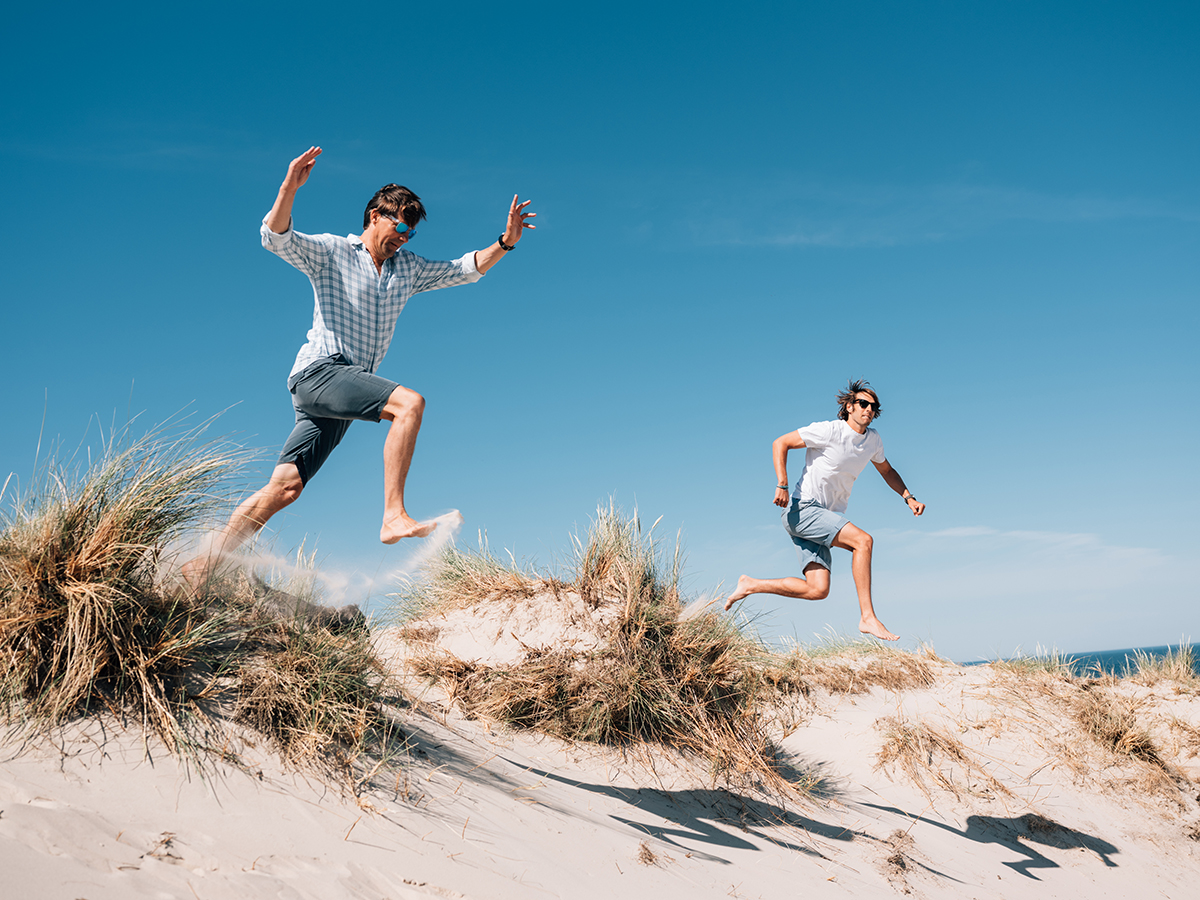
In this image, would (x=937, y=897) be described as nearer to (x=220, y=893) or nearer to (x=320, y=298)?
(x=220, y=893)

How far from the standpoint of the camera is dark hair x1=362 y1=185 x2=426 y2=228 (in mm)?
4082

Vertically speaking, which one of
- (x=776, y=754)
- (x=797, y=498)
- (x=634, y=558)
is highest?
(x=797, y=498)

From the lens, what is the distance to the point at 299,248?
3.71 metres

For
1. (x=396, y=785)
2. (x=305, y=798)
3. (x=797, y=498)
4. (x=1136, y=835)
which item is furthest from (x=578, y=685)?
(x=1136, y=835)

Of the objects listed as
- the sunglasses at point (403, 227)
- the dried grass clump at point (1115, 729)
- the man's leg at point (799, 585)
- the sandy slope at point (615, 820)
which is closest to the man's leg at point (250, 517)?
the sandy slope at point (615, 820)

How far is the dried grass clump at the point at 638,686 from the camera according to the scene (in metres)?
4.27

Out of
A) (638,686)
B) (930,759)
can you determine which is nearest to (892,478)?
(930,759)

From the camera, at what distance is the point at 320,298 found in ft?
12.5

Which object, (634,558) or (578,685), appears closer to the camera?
(578,685)

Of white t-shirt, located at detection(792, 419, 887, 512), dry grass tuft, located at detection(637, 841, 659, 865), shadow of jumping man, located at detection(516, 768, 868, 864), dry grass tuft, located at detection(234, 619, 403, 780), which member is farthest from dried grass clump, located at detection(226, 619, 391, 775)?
white t-shirt, located at detection(792, 419, 887, 512)

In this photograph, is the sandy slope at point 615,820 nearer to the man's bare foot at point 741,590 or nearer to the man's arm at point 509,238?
the man's bare foot at point 741,590

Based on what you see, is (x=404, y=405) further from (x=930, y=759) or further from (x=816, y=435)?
(x=930, y=759)

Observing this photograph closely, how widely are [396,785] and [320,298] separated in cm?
238

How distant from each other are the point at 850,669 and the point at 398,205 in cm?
545
